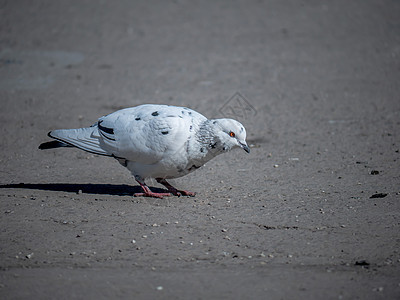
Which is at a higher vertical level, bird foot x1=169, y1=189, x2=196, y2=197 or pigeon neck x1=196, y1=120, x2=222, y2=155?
pigeon neck x1=196, y1=120, x2=222, y2=155

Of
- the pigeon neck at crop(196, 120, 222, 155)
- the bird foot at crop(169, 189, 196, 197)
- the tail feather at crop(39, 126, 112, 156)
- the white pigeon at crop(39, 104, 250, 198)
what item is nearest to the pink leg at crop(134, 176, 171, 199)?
the white pigeon at crop(39, 104, 250, 198)

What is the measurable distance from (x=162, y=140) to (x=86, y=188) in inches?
40.1

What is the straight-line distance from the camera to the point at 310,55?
391 inches

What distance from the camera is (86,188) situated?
540cm

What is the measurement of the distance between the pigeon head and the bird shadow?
0.96m

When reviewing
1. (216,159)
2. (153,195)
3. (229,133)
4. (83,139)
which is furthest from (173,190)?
(216,159)

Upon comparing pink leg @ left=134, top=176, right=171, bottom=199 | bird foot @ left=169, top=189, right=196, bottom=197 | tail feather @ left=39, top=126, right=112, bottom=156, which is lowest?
bird foot @ left=169, top=189, right=196, bottom=197

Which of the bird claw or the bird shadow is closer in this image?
the bird claw

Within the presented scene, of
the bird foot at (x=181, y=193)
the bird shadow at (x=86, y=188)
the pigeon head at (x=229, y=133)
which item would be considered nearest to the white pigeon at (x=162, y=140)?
the pigeon head at (x=229, y=133)

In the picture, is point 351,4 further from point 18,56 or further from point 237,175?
point 237,175

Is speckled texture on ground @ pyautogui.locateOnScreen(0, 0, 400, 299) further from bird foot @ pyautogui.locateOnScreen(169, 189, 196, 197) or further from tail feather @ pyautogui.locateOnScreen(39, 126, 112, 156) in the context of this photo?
tail feather @ pyautogui.locateOnScreen(39, 126, 112, 156)

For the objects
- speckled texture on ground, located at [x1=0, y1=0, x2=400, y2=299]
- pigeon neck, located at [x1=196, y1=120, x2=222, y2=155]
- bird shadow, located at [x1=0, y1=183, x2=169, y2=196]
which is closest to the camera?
speckled texture on ground, located at [x1=0, y1=0, x2=400, y2=299]

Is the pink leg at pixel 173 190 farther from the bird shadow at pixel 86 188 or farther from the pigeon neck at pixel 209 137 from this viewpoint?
the pigeon neck at pixel 209 137

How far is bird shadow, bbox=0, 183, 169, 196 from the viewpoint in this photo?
17.4 ft
